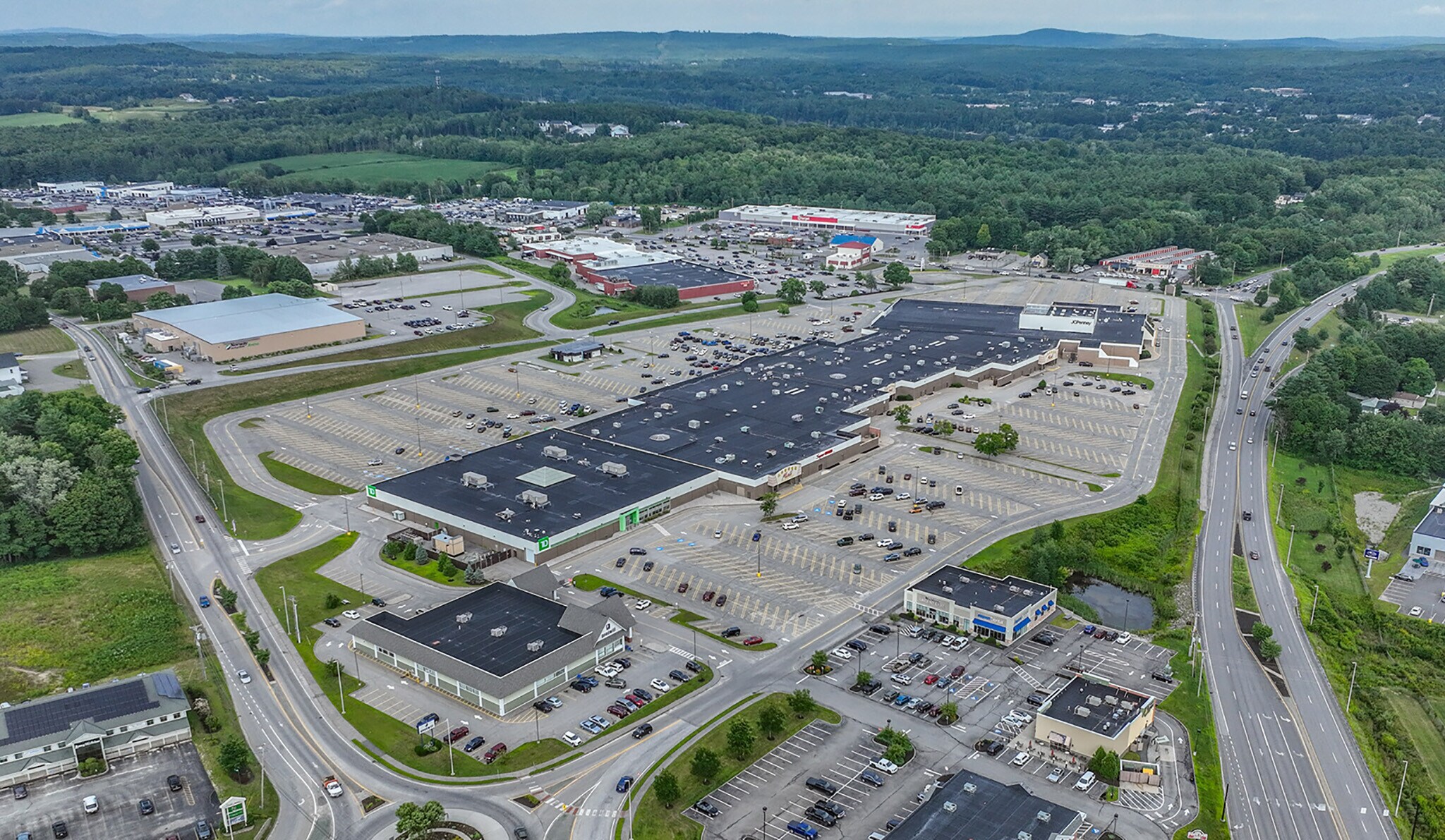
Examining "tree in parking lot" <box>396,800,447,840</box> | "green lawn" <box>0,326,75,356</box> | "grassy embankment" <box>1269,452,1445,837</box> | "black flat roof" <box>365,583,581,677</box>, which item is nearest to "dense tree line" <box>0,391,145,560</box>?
"black flat roof" <box>365,583,581,677</box>

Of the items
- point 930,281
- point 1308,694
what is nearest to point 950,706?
point 1308,694

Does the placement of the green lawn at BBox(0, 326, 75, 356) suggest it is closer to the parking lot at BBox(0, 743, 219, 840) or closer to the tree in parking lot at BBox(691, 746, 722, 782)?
the parking lot at BBox(0, 743, 219, 840)

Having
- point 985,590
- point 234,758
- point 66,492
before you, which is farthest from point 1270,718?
point 66,492

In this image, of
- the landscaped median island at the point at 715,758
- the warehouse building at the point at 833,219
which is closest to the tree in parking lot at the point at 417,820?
the landscaped median island at the point at 715,758

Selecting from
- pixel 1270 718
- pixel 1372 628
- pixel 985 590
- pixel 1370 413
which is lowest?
pixel 1372 628

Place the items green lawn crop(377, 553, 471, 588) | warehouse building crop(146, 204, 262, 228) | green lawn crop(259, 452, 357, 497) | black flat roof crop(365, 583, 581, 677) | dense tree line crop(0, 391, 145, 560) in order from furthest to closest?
warehouse building crop(146, 204, 262, 228), green lawn crop(259, 452, 357, 497), dense tree line crop(0, 391, 145, 560), green lawn crop(377, 553, 471, 588), black flat roof crop(365, 583, 581, 677)

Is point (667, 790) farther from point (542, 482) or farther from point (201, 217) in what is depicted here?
point (201, 217)

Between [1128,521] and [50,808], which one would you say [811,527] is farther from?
[50,808]
